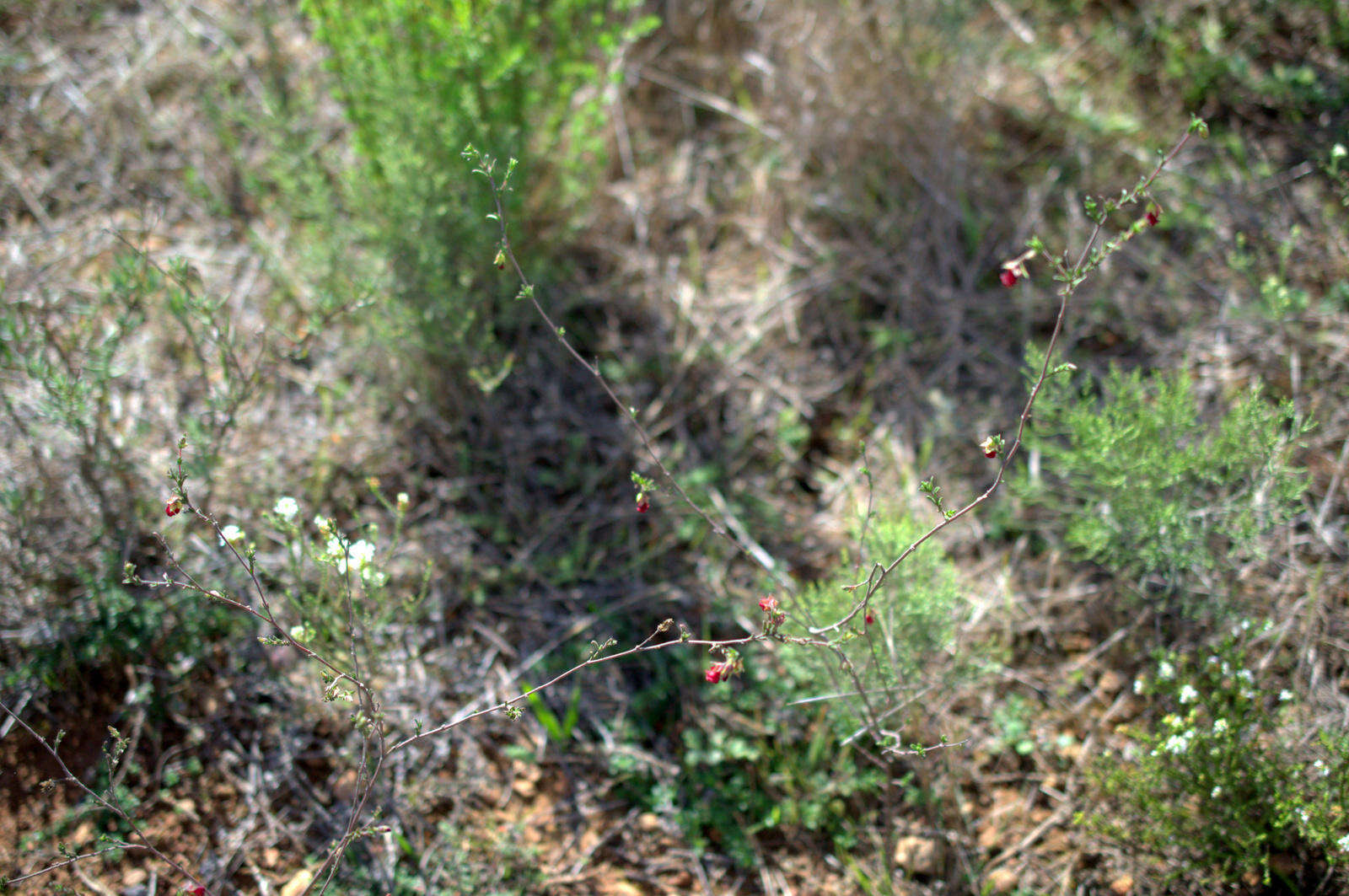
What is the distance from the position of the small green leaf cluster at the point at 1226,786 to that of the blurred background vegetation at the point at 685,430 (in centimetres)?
2

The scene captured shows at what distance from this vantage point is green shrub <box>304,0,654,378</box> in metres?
2.53

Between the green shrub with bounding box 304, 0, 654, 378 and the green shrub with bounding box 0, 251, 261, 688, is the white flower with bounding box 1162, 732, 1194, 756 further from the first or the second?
the green shrub with bounding box 0, 251, 261, 688

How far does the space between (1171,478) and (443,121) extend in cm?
221

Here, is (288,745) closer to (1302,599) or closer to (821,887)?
(821,887)

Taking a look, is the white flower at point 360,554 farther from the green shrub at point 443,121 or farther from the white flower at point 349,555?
the green shrub at point 443,121

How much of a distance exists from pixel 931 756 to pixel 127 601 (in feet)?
6.87

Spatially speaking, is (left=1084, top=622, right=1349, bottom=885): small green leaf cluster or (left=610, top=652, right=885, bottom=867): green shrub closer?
(left=1084, top=622, right=1349, bottom=885): small green leaf cluster

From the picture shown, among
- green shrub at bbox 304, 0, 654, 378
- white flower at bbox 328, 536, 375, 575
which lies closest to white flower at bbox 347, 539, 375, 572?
white flower at bbox 328, 536, 375, 575

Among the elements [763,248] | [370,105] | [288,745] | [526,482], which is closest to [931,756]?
[526,482]

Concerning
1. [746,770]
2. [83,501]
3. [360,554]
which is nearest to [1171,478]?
[746,770]

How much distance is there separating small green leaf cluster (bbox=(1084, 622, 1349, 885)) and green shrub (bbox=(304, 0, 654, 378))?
2.00m

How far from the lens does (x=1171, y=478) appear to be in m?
2.17

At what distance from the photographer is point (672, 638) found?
2547mm

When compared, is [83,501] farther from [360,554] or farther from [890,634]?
[890,634]
